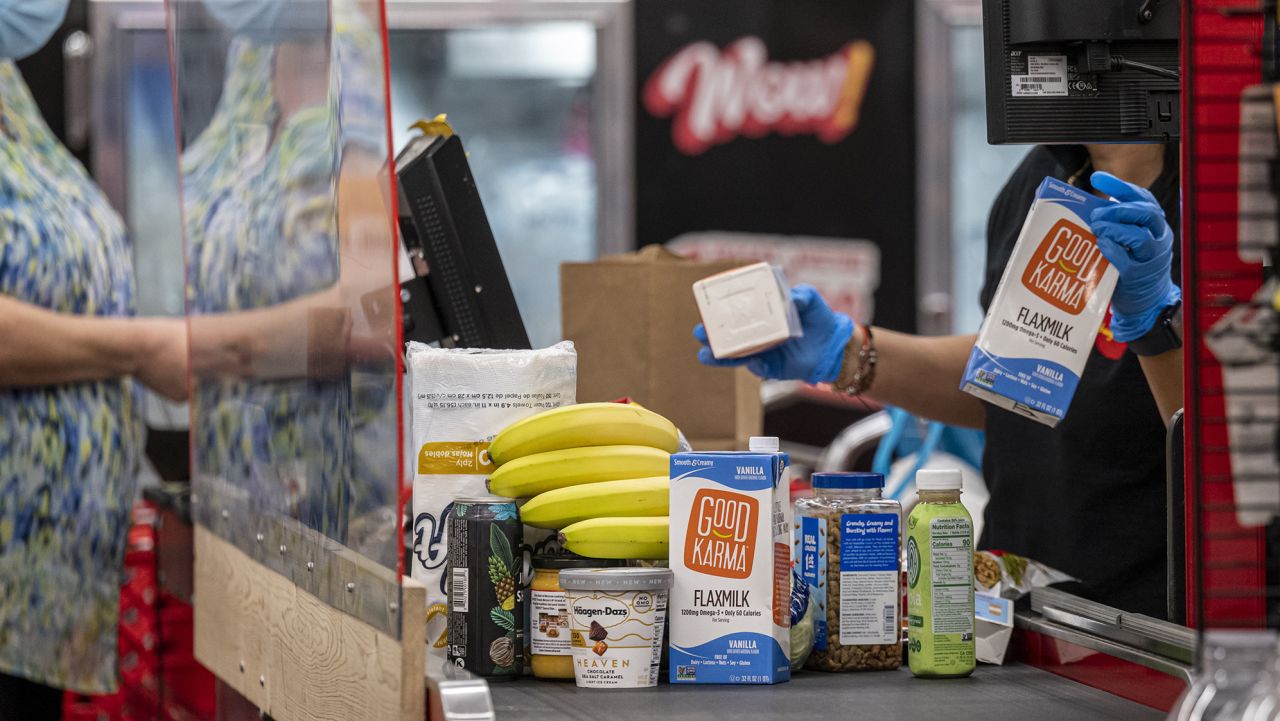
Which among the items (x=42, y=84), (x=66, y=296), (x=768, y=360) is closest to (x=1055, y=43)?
(x=768, y=360)

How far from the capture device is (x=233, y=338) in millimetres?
2252

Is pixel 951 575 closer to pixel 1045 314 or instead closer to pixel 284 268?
pixel 1045 314

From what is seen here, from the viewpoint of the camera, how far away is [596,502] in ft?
5.06

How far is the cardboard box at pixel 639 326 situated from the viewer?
8.13ft

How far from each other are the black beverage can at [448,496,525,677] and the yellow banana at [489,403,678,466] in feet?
0.32

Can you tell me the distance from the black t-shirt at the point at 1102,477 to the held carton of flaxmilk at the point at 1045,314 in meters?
0.64

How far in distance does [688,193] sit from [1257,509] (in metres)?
4.49

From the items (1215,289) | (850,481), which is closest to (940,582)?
(850,481)

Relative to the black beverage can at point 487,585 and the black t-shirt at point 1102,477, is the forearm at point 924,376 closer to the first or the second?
the black t-shirt at point 1102,477

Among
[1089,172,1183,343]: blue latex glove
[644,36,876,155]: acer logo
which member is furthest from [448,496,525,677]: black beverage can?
[644,36,876,155]: acer logo

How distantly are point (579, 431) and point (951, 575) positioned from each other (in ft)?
1.44

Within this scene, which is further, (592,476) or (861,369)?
(861,369)

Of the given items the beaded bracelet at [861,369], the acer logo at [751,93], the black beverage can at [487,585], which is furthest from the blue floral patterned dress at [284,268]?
the acer logo at [751,93]

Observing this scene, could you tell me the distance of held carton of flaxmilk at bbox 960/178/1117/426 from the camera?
1.64 meters
